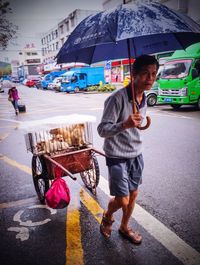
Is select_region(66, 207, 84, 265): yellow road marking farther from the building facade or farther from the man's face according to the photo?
the building facade

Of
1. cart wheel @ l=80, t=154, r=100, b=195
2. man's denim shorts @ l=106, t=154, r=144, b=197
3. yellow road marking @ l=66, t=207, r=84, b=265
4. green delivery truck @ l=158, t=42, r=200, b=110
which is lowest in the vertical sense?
yellow road marking @ l=66, t=207, r=84, b=265

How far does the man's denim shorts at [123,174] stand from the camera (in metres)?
Answer: 2.42

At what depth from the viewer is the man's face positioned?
7.41ft

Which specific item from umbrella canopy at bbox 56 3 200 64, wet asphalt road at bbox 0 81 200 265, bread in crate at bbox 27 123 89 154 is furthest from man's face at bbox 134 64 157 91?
wet asphalt road at bbox 0 81 200 265

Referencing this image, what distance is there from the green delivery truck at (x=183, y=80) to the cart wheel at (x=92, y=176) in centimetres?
852

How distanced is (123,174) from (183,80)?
9.90m

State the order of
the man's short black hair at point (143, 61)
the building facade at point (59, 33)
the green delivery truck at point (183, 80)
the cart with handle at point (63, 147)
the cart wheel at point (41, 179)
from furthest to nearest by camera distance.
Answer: the building facade at point (59, 33)
the green delivery truck at point (183, 80)
the cart wheel at point (41, 179)
the cart with handle at point (63, 147)
the man's short black hair at point (143, 61)

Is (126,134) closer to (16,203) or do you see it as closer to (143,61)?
(143,61)

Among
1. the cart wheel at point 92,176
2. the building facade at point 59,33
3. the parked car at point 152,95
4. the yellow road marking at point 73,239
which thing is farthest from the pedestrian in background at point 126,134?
the building facade at point 59,33

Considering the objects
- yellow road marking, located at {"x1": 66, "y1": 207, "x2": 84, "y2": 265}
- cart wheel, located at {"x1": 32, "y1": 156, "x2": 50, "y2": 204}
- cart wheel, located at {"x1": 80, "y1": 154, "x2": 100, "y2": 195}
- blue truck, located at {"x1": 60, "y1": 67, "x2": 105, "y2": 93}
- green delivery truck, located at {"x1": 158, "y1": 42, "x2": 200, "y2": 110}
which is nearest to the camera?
yellow road marking, located at {"x1": 66, "y1": 207, "x2": 84, "y2": 265}

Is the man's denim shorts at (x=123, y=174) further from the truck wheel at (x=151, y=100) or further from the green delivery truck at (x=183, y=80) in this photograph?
the truck wheel at (x=151, y=100)

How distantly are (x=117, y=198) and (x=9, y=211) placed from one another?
1890mm

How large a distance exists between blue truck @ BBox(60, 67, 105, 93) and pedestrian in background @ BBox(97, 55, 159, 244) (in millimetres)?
25695

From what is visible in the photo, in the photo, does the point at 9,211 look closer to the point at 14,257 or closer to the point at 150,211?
the point at 14,257
